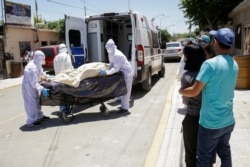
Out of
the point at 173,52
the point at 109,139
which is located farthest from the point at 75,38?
the point at 173,52

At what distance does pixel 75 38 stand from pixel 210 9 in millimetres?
18511

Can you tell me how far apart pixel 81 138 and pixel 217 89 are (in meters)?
3.56

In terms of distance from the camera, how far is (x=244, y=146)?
484 centimetres

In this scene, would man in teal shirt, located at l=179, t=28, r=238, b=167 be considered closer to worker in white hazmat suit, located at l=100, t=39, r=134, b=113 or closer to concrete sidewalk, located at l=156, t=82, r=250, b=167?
concrete sidewalk, located at l=156, t=82, r=250, b=167

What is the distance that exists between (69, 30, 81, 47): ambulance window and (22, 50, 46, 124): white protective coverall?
327 cm

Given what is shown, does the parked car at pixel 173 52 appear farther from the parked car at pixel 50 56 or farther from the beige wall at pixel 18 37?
the beige wall at pixel 18 37

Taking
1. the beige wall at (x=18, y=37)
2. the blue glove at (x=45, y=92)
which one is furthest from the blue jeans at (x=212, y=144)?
the beige wall at (x=18, y=37)

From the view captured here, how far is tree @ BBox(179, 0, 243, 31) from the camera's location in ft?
84.7

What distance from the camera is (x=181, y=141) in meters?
5.30

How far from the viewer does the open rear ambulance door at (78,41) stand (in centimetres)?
1001

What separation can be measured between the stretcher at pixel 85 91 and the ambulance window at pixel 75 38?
323 centimetres

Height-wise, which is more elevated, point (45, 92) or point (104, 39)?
point (104, 39)

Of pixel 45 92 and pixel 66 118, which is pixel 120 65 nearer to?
pixel 66 118

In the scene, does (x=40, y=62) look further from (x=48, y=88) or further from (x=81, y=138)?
(x=81, y=138)
